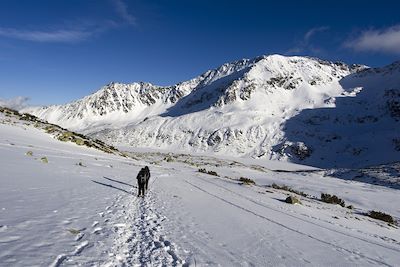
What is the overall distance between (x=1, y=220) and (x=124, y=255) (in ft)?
11.0

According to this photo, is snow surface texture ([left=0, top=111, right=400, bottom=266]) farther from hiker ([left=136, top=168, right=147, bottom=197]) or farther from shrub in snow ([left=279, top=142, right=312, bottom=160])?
shrub in snow ([left=279, top=142, right=312, bottom=160])

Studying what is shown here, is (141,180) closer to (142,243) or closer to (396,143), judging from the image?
(142,243)

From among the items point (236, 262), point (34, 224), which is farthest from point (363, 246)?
point (34, 224)

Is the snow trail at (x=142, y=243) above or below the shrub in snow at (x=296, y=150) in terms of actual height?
below

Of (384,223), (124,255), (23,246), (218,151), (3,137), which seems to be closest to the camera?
(23,246)

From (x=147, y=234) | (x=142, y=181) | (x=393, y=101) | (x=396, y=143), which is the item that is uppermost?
(x=393, y=101)

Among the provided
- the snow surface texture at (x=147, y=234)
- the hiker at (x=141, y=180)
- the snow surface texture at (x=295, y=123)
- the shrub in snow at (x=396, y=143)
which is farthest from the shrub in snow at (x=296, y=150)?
the hiker at (x=141, y=180)

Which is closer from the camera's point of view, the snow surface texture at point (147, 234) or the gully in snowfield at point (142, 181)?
the snow surface texture at point (147, 234)

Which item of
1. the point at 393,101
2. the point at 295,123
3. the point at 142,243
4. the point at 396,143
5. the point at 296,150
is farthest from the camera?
the point at 295,123

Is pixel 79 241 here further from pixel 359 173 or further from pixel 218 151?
pixel 218 151

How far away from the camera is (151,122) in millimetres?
185625

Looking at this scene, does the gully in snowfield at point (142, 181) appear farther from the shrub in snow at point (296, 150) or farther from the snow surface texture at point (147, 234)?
the shrub in snow at point (296, 150)

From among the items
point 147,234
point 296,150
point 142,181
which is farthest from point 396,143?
point 147,234

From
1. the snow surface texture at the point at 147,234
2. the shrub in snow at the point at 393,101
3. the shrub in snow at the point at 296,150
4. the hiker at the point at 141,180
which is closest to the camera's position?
the snow surface texture at the point at 147,234
